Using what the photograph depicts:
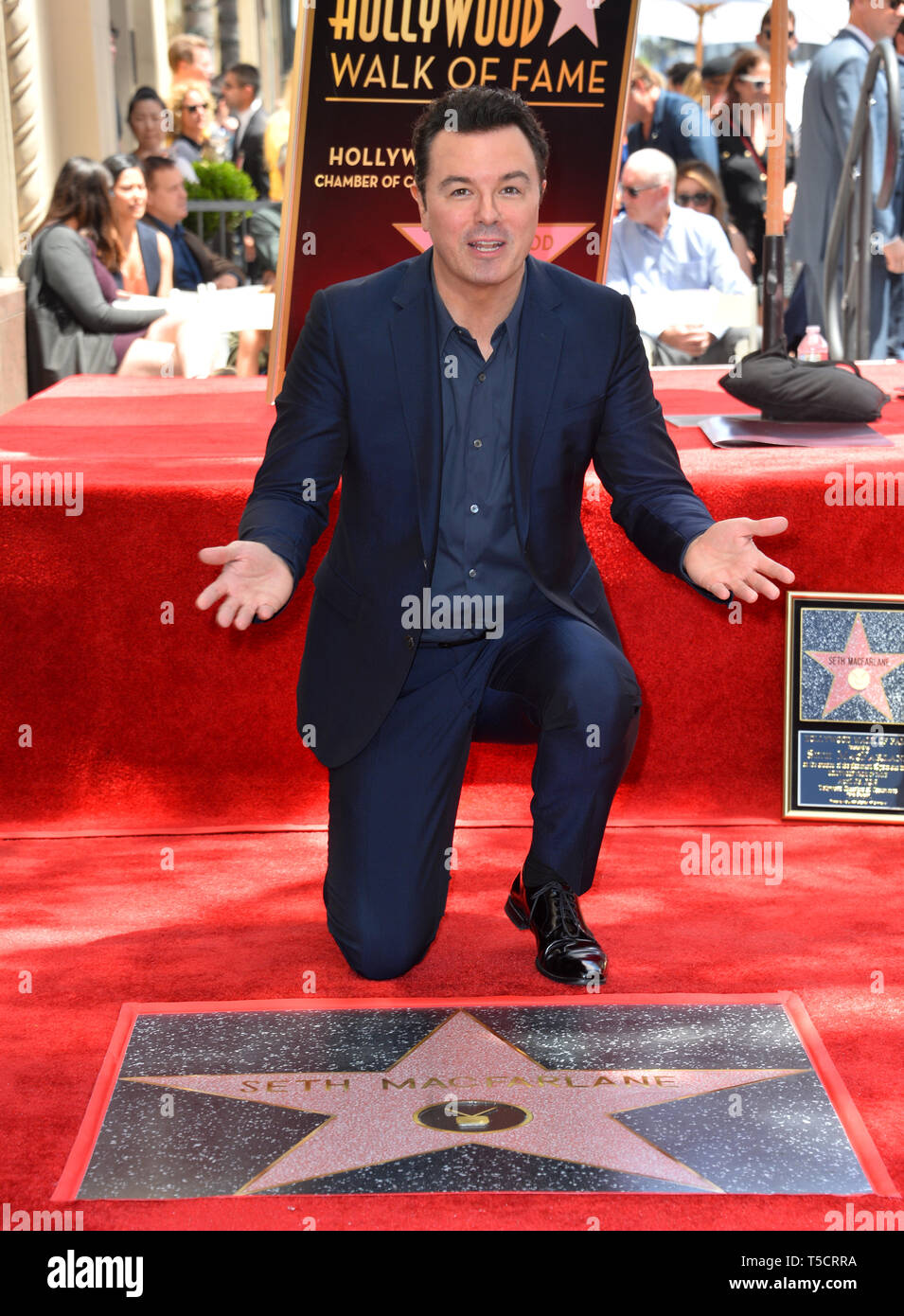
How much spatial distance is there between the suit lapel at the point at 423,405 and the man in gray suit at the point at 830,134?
2.57m

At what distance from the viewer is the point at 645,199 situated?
499 centimetres

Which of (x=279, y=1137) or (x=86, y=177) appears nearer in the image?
(x=279, y=1137)

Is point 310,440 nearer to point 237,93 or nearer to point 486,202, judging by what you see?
point 486,202

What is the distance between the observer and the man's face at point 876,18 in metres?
4.45

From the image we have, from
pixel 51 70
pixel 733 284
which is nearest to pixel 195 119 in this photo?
pixel 51 70

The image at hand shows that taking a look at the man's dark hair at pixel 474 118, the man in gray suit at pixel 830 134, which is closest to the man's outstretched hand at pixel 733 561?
the man's dark hair at pixel 474 118

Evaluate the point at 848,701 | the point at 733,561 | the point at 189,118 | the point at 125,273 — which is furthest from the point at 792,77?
the point at 733,561

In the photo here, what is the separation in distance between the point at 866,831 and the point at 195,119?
581cm

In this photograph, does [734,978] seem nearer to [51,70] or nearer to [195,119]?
[195,119]

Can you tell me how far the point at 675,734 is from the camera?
2752 mm

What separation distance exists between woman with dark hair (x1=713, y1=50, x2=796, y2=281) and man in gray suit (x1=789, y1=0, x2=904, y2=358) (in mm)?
1513

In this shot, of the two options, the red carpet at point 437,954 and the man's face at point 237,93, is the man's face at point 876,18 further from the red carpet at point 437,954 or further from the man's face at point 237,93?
the man's face at point 237,93

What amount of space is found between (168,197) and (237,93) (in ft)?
8.73

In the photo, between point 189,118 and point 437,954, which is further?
point 189,118
